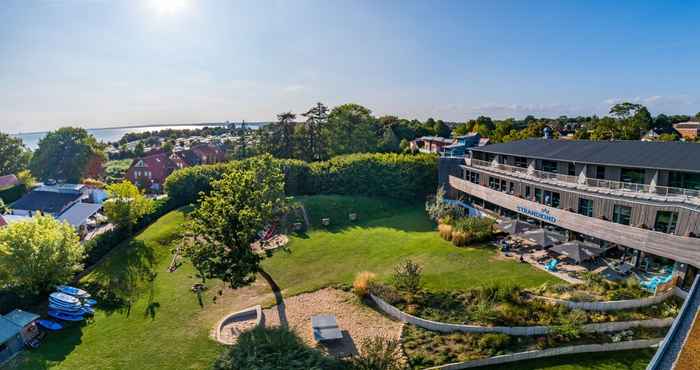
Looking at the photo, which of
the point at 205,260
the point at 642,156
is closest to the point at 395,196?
the point at 642,156

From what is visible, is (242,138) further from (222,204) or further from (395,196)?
(222,204)

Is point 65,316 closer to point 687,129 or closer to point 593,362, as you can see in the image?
point 593,362

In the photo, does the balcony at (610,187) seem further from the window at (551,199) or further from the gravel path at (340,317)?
the gravel path at (340,317)

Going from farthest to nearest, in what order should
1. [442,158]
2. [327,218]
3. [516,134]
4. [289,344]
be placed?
[516,134]
[442,158]
[327,218]
[289,344]

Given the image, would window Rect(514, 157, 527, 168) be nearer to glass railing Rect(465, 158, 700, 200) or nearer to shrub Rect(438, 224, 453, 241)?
glass railing Rect(465, 158, 700, 200)

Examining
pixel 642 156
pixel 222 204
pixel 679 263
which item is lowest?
pixel 679 263

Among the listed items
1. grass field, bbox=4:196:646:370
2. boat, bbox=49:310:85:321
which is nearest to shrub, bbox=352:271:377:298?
grass field, bbox=4:196:646:370
